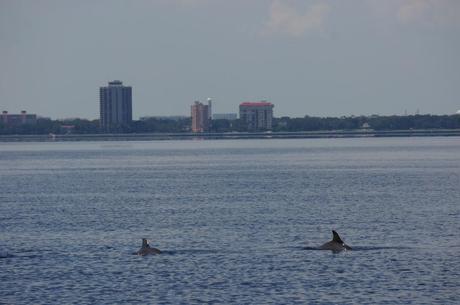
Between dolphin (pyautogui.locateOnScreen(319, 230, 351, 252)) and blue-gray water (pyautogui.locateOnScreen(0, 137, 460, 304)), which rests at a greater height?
dolphin (pyautogui.locateOnScreen(319, 230, 351, 252))

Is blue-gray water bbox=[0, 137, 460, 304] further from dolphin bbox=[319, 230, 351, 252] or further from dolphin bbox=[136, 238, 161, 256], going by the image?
dolphin bbox=[319, 230, 351, 252]

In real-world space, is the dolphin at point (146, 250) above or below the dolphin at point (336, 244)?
below

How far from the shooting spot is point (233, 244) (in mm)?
51219

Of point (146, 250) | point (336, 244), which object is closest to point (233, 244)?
point (146, 250)

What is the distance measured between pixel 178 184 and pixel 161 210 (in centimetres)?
3264

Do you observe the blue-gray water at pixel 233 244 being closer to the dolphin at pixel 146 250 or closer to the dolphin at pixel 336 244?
the dolphin at pixel 146 250

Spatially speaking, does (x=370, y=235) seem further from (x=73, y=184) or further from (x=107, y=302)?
(x=73, y=184)

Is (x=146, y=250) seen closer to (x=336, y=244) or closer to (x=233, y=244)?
(x=233, y=244)

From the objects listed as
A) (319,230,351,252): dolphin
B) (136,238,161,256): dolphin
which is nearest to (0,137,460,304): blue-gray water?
(136,238,161,256): dolphin

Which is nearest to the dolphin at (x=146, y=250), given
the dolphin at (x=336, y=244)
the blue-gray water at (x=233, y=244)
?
the blue-gray water at (x=233, y=244)

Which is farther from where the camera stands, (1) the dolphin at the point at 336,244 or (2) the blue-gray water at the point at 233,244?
(1) the dolphin at the point at 336,244

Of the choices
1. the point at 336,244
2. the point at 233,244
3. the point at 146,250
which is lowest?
the point at 233,244

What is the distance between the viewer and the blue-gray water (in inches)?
1527

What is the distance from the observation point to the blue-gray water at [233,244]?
127 feet
